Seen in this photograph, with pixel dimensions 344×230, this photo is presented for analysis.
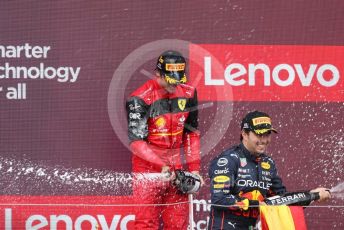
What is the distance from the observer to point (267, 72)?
23.1ft

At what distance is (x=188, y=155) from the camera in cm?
614

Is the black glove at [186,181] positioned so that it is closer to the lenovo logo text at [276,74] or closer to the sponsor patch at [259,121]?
the sponsor patch at [259,121]

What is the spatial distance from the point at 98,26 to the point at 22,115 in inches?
39.1

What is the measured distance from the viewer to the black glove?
578cm

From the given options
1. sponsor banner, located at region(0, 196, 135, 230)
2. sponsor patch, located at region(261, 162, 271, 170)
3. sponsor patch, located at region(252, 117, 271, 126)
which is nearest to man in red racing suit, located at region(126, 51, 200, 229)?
sponsor banner, located at region(0, 196, 135, 230)

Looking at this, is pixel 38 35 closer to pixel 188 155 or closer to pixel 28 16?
pixel 28 16

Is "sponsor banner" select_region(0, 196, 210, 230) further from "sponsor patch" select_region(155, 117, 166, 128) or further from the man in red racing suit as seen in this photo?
"sponsor patch" select_region(155, 117, 166, 128)

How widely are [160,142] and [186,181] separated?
48 centimetres

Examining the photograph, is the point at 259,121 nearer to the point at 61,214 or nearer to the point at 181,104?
the point at 181,104

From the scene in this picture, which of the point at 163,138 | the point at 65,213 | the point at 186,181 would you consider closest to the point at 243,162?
the point at 186,181

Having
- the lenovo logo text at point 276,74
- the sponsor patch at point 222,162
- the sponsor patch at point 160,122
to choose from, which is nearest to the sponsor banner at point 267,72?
the lenovo logo text at point 276,74

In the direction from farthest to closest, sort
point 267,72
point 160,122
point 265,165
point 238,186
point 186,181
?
point 267,72, point 160,122, point 186,181, point 265,165, point 238,186

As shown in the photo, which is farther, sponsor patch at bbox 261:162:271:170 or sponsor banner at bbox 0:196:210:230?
sponsor banner at bbox 0:196:210:230

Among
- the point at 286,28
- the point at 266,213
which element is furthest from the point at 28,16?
the point at 266,213
